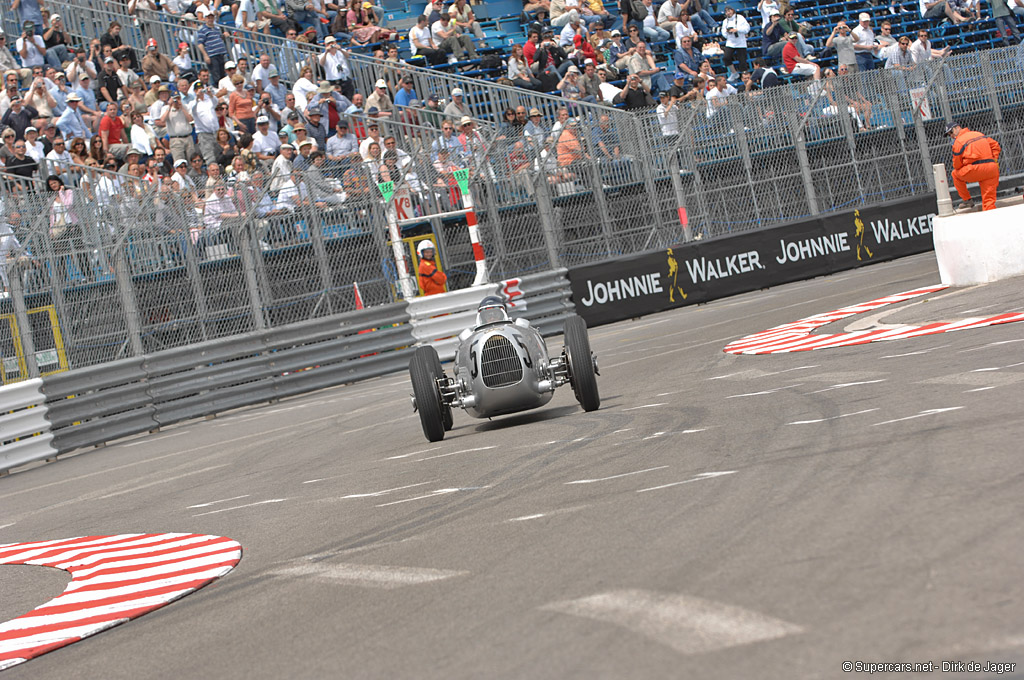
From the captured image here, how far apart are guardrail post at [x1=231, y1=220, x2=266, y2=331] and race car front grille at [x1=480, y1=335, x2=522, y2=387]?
8664 mm

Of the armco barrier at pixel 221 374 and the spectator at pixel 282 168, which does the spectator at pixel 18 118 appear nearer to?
the spectator at pixel 282 168

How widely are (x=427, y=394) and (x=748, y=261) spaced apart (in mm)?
13362

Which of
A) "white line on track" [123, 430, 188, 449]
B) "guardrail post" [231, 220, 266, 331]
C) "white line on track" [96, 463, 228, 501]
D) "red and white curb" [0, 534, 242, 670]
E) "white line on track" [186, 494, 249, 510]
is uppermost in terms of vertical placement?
"guardrail post" [231, 220, 266, 331]

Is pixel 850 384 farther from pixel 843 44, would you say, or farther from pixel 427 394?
pixel 843 44

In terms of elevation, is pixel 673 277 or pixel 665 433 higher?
pixel 673 277

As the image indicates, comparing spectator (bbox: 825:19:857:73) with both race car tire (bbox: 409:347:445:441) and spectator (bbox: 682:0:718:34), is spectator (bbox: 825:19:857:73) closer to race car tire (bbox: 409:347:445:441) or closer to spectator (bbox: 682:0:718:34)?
spectator (bbox: 682:0:718:34)

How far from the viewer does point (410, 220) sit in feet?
63.3

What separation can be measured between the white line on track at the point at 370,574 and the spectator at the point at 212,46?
61.4 feet

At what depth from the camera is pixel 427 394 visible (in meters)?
10.2

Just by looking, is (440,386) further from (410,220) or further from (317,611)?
(410,220)

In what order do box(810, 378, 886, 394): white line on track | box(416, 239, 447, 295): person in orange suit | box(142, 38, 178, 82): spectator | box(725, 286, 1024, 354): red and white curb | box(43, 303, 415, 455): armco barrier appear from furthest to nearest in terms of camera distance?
box(142, 38, 178, 82): spectator < box(416, 239, 447, 295): person in orange suit < box(43, 303, 415, 455): armco barrier < box(725, 286, 1024, 354): red and white curb < box(810, 378, 886, 394): white line on track

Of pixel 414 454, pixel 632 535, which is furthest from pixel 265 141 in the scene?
pixel 632 535

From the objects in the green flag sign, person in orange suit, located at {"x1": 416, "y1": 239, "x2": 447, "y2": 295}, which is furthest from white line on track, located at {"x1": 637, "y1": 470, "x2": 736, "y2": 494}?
the green flag sign

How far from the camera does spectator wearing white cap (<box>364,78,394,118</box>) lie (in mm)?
22281
